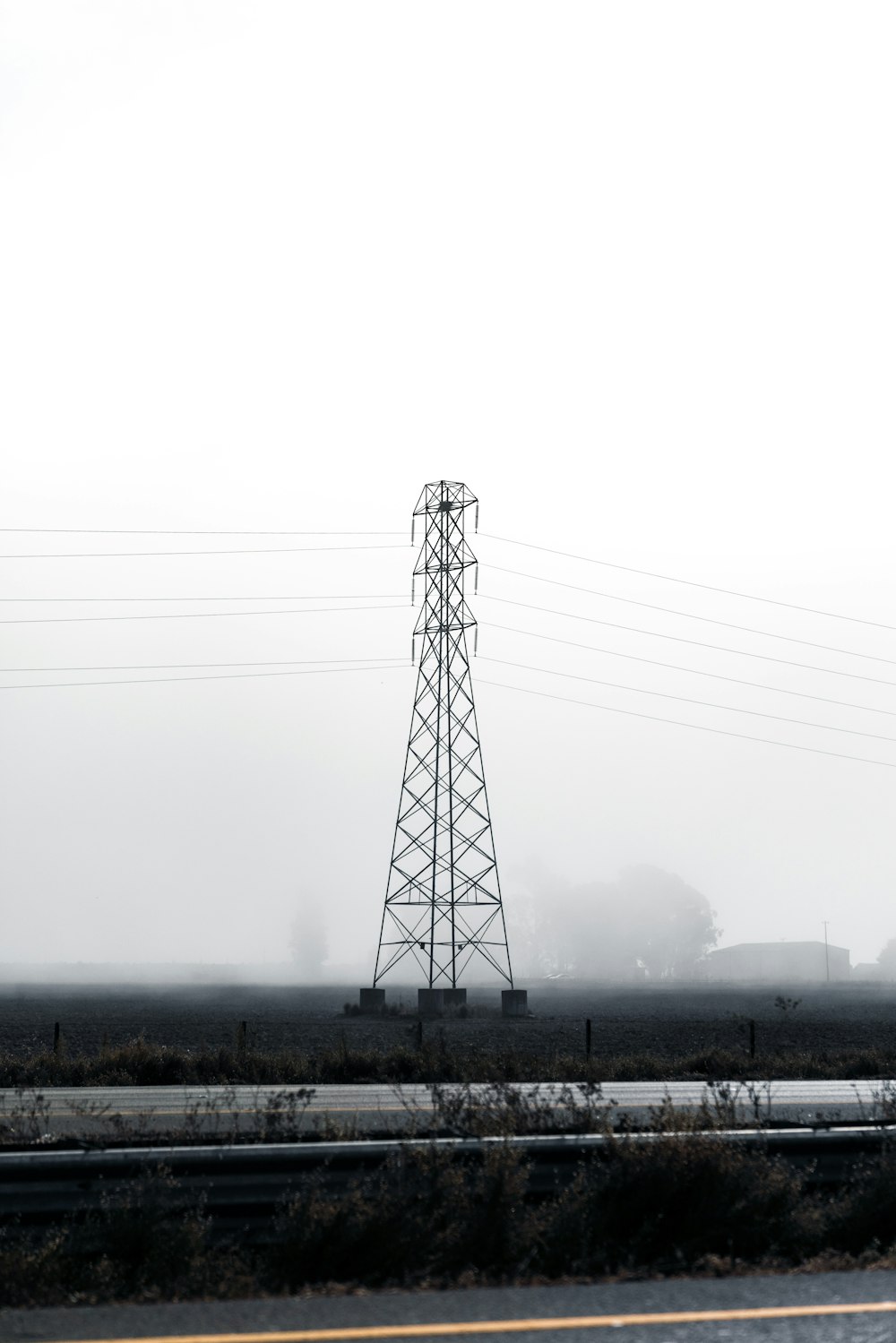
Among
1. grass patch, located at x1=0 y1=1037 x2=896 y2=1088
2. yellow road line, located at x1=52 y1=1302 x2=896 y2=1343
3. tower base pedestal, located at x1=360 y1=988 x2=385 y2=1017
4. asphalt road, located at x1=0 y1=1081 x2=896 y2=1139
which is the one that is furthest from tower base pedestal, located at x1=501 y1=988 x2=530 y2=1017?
yellow road line, located at x1=52 y1=1302 x2=896 y2=1343

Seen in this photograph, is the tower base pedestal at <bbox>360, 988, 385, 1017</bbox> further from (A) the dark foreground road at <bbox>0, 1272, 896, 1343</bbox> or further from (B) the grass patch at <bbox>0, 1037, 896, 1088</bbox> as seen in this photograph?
(A) the dark foreground road at <bbox>0, 1272, 896, 1343</bbox>

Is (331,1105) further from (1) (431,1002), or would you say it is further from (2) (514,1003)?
(2) (514,1003)

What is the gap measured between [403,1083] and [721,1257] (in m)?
14.5

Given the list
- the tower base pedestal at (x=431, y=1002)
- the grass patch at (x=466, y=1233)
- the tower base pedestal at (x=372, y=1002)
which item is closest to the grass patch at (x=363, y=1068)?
the grass patch at (x=466, y=1233)

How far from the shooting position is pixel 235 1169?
31.6 feet

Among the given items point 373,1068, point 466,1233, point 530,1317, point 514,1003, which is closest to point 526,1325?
point 530,1317

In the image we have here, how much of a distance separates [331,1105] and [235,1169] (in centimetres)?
925

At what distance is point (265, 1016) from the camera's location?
55.6m

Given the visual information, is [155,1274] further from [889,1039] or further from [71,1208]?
[889,1039]

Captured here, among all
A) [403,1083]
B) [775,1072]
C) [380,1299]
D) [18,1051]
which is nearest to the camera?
[380,1299]

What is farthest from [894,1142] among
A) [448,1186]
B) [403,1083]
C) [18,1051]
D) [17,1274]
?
[18,1051]

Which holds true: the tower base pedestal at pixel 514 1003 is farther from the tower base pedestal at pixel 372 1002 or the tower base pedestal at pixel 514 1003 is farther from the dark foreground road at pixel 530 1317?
the dark foreground road at pixel 530 1317

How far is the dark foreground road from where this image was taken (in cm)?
738

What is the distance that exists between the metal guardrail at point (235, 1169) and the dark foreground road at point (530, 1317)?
1.26m
